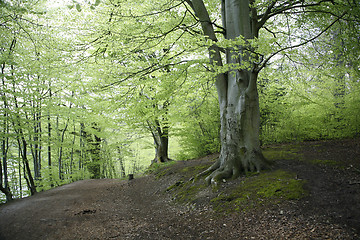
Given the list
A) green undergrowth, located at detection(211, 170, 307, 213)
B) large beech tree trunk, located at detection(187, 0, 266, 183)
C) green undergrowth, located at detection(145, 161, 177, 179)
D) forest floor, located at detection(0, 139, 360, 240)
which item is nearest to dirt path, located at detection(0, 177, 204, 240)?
forest floor, located at detection(0, 139, 360, 240)

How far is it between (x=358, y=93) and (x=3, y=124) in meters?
12.4

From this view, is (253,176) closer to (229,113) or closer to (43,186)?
(229,113)

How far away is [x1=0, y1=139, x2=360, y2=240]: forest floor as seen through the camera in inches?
128

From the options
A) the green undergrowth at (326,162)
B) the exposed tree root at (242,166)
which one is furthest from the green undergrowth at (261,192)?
the green undergrowth at (326,162)

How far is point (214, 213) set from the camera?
14.6 ft

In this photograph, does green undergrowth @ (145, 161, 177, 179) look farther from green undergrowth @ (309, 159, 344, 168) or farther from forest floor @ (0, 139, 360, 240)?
green undergrowth @ (309, 159, 344, 168)

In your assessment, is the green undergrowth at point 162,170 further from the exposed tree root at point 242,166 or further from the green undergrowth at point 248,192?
the exposed tree root at point 242,166

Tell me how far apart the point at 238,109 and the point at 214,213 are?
8.78 feet

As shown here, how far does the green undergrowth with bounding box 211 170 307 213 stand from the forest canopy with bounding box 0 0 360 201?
0.62 meters

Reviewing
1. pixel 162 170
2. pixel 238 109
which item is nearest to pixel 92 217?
pixel 238 109

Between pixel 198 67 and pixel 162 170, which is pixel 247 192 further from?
pixel 162 170

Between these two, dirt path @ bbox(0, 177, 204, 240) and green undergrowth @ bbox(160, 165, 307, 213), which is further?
dirt path @ bbox(0, 177, 204, 240)

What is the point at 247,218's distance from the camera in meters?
3.85

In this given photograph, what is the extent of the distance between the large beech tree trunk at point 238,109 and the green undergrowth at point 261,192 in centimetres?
57
